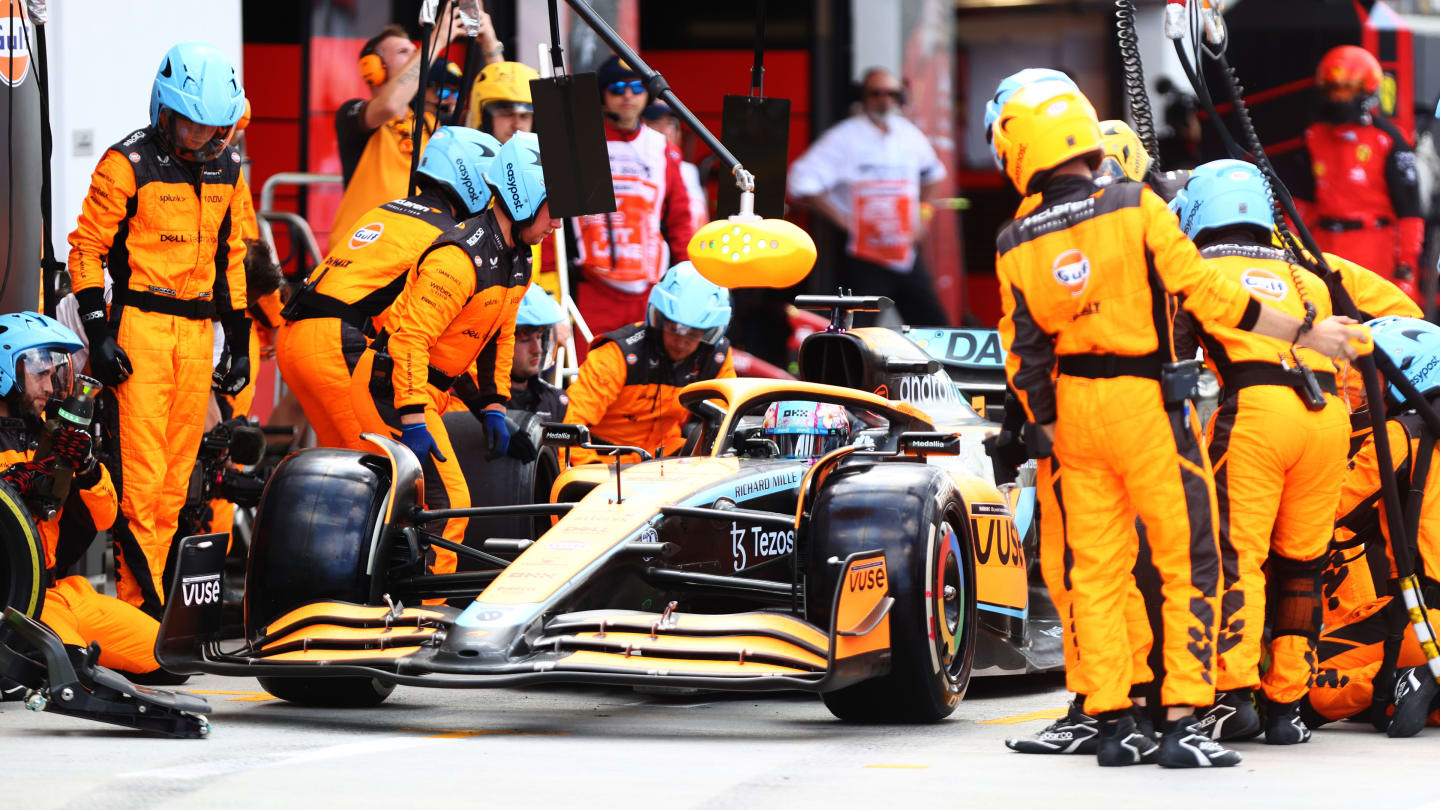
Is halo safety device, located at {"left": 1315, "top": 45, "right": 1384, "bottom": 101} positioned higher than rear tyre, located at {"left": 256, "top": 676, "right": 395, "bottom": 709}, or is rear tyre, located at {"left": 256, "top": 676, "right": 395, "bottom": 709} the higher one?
halo safety device, located at {"left": 1315, "top": 45, "right": 1384, "bottom": 101}

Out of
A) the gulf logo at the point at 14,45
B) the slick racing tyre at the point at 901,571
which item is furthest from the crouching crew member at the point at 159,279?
the slick racing tyre at the point at 901,571

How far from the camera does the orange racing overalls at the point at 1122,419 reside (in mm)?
6070

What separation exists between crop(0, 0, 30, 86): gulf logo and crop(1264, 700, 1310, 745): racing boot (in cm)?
577

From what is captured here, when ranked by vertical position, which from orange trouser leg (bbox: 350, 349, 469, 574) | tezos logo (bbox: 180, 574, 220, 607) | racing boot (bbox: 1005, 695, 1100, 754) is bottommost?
racing boot (bbox: 1005, 695, 1100, 754)

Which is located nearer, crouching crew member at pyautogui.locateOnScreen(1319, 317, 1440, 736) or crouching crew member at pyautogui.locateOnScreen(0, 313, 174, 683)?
crouching crew member at pyautogui.locateOnScreen(1319, 317, 1440, 736)

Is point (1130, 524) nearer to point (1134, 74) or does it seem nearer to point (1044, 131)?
point (1044, 131)

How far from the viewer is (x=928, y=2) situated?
15125 mm

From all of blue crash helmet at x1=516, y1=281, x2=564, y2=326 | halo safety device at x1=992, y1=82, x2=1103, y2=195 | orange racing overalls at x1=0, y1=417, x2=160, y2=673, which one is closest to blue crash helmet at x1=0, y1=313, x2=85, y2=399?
orange racing overalls at x1=0, y1=417, x2=160, y2=673

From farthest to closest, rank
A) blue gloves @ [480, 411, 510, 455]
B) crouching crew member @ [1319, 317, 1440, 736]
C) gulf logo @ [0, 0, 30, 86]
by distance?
gulf logo @ [0, 0, 30, 86], blue gloves @ [480, 411, 510, 455], crouching crew member @ [1319, 317, 1440, 736]

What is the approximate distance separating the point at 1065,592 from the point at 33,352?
3.68m

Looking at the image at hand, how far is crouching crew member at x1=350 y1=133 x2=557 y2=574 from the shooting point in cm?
802

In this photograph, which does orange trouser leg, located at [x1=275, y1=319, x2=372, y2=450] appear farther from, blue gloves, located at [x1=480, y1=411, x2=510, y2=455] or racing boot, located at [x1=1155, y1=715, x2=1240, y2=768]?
racing boot, located at [x1=1155, y1=715, x2=1240, y2=768]

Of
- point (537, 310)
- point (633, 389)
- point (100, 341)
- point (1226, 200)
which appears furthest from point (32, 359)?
point (1226, 200)

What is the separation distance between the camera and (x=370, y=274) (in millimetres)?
8383
